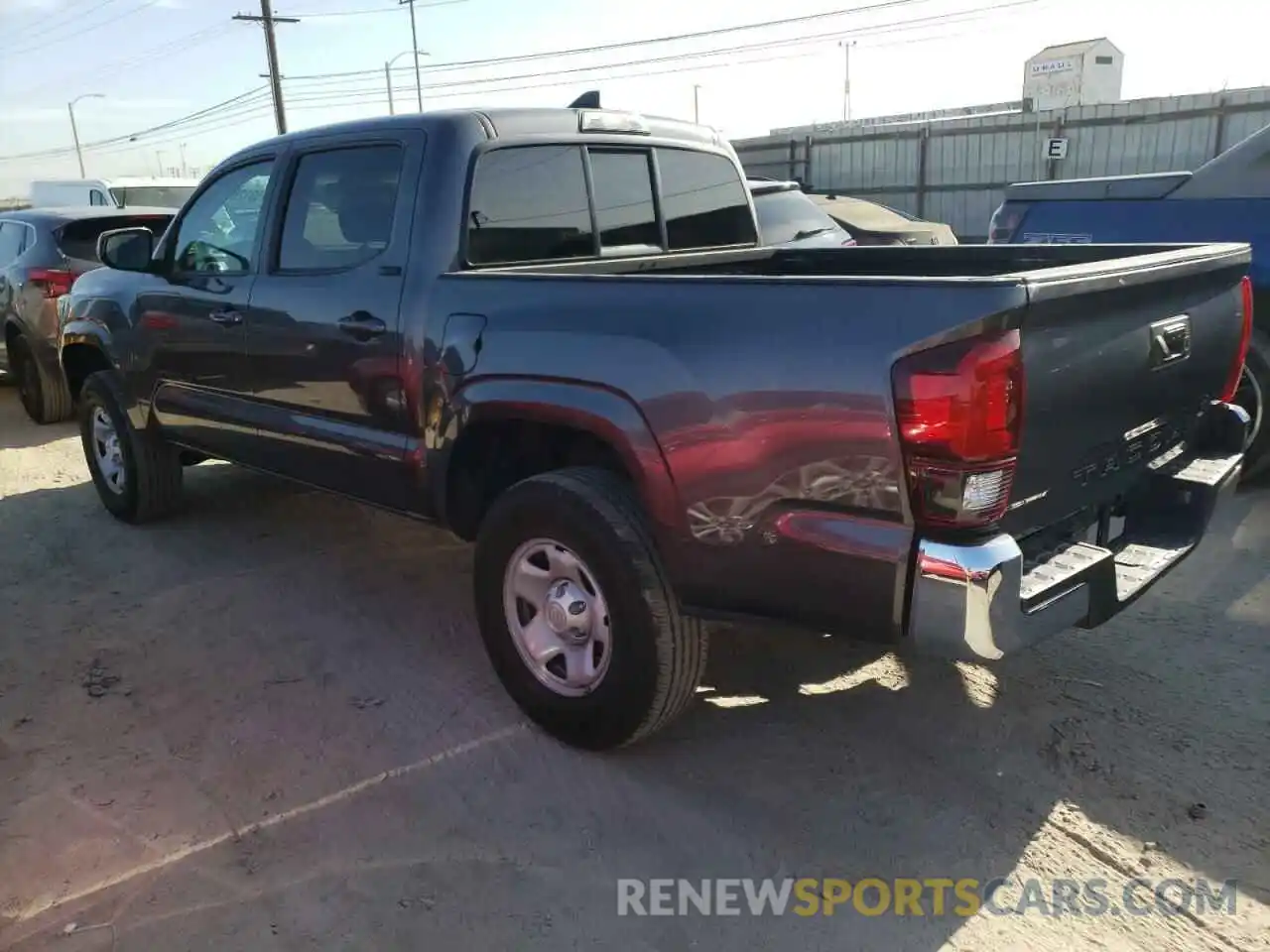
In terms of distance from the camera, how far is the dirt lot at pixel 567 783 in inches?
98.9

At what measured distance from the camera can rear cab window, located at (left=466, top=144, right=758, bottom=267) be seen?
359cm

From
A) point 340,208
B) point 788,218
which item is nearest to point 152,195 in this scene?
point 788,218

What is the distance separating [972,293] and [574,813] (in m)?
1.78

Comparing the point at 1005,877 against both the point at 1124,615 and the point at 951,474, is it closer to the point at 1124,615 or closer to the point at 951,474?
the point at 951,474

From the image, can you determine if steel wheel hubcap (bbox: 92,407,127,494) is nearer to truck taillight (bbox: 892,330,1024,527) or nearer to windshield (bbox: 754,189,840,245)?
truck taillight (bbox: 892,330,1024,527)

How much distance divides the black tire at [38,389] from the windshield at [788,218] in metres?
6.04

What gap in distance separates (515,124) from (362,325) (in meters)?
0.91

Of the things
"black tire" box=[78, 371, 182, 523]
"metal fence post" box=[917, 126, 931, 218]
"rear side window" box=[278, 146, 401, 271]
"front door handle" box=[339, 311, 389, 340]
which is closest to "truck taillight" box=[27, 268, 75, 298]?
"black tire" box=[78, 371, 182, 523]

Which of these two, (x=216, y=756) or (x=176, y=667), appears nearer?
(x=216, y=756)

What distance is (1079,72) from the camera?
2897 cm

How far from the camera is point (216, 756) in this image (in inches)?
129

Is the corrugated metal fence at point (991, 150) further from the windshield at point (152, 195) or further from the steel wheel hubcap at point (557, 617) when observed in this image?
the steel wheel hubcap at point (557, 617)

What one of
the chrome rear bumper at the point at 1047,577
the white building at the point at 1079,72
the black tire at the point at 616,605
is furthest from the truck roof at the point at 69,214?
the white building at the point at 1079,72

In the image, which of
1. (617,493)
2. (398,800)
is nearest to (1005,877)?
(617,493)
